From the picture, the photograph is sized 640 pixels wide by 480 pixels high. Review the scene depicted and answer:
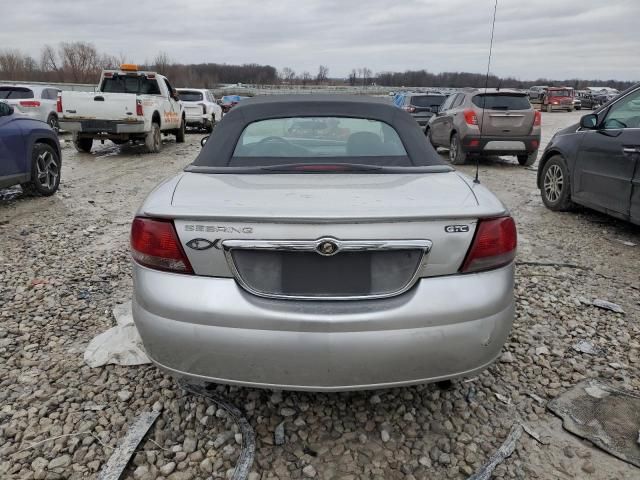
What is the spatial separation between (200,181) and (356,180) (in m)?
0.79

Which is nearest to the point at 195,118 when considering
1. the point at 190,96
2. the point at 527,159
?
the point at 190,96

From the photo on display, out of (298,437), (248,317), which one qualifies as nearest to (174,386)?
(298,437)

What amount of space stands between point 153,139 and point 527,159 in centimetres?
972

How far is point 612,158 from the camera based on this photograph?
17.8 ft

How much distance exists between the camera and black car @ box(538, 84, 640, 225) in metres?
5.13

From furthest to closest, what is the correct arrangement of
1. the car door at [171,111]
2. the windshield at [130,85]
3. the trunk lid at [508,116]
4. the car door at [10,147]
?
the car door at [171,111] → the windshield at [130,85] → the trunk lid at [508,116] → the car door at [10,147]

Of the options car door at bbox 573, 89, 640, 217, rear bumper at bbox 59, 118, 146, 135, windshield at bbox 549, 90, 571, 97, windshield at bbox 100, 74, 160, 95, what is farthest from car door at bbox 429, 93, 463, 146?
windshield at bbox 549, 90, 571, 97

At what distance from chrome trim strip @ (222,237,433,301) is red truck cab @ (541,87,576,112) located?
142 ft

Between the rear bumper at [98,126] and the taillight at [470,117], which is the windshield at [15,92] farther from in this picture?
the taillight at [470,117]

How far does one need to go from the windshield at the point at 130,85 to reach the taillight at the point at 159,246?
1364 cm

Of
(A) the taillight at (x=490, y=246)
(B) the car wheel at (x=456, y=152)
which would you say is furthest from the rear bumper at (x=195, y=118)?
(A) the taillight at (x=490, y=246)

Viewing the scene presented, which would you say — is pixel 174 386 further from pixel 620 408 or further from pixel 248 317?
pixel 620 408

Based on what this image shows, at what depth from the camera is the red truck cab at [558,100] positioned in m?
39.9

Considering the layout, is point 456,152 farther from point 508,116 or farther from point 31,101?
point 31,101
